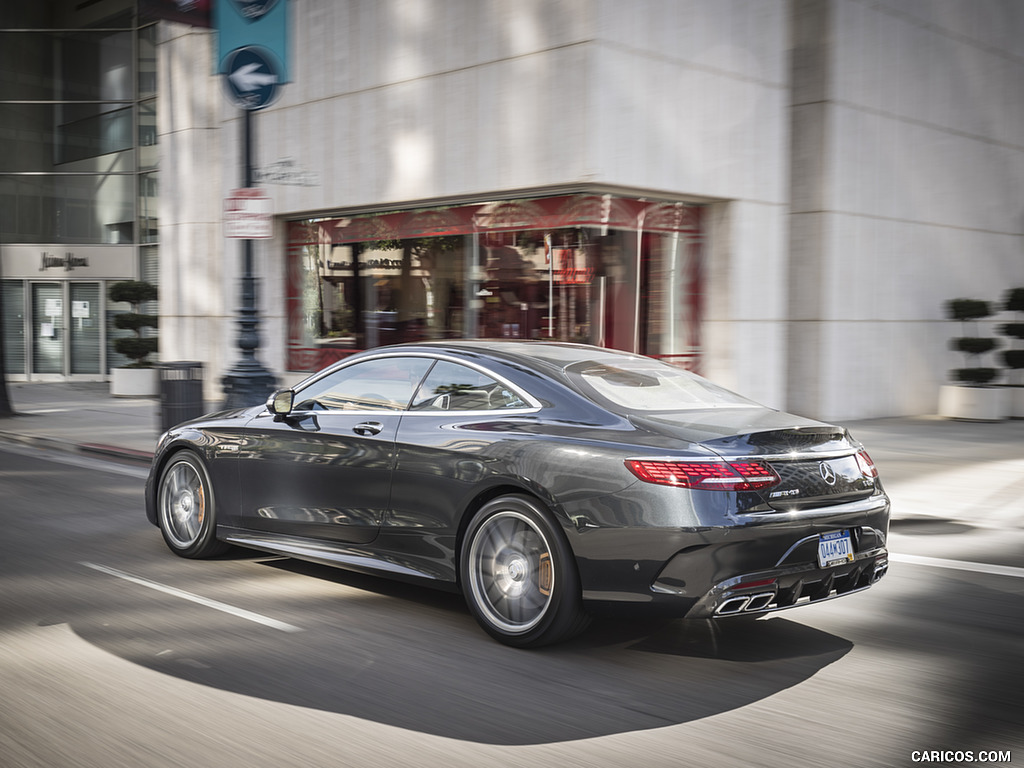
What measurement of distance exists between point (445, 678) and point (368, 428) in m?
1.72

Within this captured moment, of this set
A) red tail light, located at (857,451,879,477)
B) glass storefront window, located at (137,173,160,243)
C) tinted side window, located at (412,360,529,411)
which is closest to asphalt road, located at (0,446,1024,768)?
red tail light, located at (857,451,879,477)

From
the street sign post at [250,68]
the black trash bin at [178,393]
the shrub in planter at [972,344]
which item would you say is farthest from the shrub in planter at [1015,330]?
the black trash bin at [178,393]

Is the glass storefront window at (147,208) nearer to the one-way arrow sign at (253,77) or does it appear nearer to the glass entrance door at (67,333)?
the glass entrance door at (67,333)

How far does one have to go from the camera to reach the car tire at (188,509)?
6.92 meters

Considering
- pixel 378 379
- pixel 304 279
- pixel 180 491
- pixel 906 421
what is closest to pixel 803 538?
pixel 378 379

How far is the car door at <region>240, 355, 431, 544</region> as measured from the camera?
5.84 meters

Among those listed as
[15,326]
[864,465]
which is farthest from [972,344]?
[15,326]

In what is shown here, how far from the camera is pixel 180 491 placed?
7188 millimetres

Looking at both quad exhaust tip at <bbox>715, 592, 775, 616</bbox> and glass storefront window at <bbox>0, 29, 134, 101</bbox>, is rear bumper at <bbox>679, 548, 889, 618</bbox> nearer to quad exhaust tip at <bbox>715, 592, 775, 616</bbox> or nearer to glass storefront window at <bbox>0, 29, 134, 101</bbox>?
quad exhaust tip at <bbox>715, 592, 775, 616</bbox>

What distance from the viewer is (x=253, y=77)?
1238 centimetres

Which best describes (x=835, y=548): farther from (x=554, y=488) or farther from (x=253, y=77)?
(x=253, y=77)

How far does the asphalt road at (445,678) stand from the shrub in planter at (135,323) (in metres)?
15.8

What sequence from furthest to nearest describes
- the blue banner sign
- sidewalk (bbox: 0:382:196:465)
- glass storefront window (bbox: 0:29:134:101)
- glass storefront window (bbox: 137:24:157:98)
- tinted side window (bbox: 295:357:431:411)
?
1. glass storefront window (bbox: 0:29:134:101)
2. glass storefront window (bbox: 137:24:157:98)
3. sidewalk (bbox: 0:382:196:465)
4. the blue banner sign
5. tinted side window (bbox: 295:357:431:411)

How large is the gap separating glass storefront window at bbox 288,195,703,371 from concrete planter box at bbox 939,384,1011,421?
16.2ft
